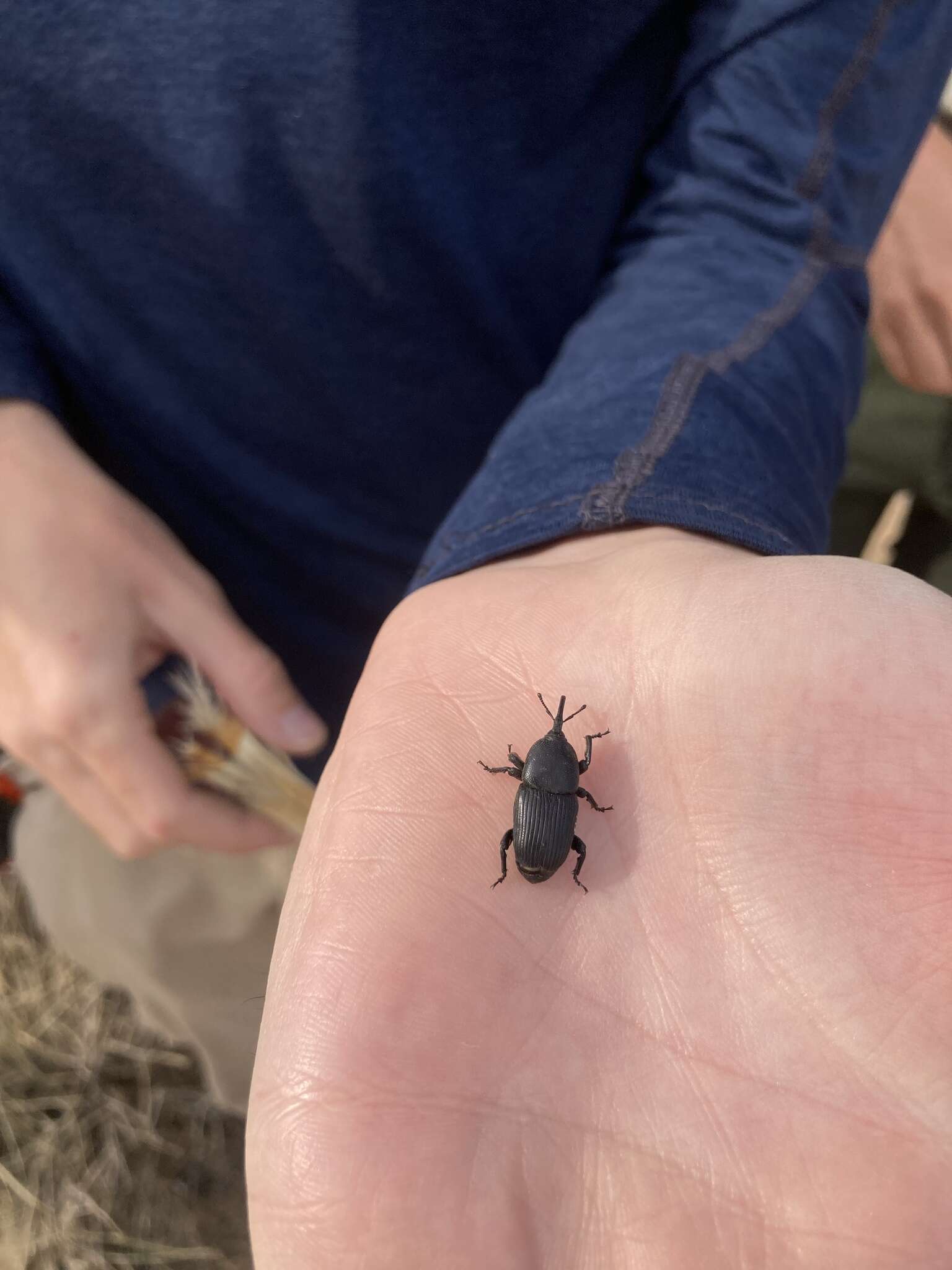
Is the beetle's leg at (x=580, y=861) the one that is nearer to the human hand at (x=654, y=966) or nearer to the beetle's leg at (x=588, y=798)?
the human hand at (x=654, y=966)

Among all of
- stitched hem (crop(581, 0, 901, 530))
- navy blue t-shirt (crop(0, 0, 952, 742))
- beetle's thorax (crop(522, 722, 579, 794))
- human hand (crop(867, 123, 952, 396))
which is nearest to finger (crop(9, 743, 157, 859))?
navy blue t-shirt (crop(0, 0, 952, 742))

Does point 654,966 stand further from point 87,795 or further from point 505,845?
point 87,795

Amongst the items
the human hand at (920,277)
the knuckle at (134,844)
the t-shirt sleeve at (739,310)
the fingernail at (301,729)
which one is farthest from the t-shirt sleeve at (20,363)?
the human hand at (920,277)

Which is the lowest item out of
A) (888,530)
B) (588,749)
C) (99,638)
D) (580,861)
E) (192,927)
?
(192,927)

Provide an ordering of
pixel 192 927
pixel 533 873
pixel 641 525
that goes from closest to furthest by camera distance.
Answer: pixel 533 873 → pixel 641 525 → pixel 192 927

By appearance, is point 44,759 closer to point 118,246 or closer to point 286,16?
point 118,246

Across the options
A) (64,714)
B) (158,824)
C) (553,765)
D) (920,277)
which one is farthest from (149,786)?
(920,277)
